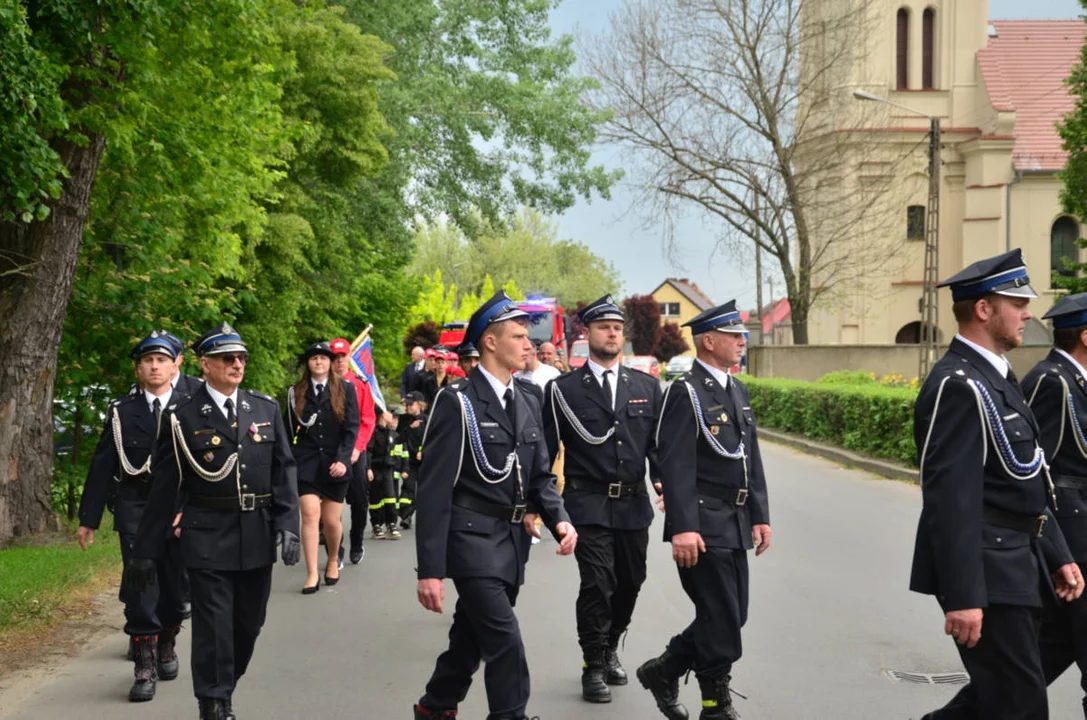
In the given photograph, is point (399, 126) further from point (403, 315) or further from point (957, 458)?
point (957, 458)

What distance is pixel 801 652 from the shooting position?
26.4 ft

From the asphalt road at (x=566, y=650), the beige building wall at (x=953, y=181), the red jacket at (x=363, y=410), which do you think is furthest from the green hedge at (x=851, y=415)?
the beige building wall at (x=953, y=181)

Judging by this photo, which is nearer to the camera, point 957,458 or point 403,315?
point 957,458

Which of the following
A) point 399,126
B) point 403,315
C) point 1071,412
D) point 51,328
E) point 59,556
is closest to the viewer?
point 1071,412

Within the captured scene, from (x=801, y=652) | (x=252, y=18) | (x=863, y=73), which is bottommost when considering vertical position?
(x=801, y=652)

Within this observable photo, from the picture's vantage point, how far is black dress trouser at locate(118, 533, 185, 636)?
7.23 metres

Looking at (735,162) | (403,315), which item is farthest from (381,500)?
(735,162)

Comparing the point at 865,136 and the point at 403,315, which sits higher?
the point at 865,136

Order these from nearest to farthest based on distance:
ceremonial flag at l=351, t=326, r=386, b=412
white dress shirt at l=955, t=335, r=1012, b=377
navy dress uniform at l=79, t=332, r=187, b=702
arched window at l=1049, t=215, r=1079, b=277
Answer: white dress shirt at l=955, t=335, r=1012, b=377, navy dress uniform at l=79, t=332, r=187, b=702, ceremonial flag at l=351, t=326, r=386, b=412, arched window at l=1049, t=215, r=1079, b=277

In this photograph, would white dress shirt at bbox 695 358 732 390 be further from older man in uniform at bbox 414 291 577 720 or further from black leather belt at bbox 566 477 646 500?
older man in uniform at bbox 414 291 577 720

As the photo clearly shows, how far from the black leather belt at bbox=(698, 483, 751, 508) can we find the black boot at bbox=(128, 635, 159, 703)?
3.22 metres

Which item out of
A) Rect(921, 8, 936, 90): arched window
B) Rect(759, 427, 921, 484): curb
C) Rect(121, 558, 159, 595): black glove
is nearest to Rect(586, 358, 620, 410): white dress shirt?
Rect(121, 558, 159, 595): black glove

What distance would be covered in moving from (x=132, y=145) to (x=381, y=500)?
177 inches

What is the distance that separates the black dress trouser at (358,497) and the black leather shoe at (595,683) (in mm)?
4551
